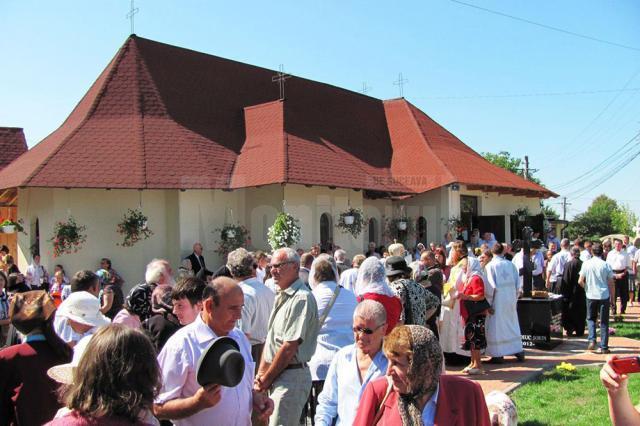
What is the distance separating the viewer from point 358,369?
371 cm

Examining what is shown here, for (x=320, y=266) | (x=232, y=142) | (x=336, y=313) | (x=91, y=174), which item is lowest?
(x=336, y=313)

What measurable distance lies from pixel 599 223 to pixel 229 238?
243 feet

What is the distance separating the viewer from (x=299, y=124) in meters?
21.6

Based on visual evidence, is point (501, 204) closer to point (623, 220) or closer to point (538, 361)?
point (538, 361)

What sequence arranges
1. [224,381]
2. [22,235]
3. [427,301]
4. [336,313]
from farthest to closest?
[22,235]
[427,301]
[336,313]
[224,381]

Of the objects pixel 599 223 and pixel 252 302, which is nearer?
pixel 252 302

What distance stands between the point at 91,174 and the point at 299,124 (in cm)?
814

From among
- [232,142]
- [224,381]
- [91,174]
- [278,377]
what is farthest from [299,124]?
[224,381]

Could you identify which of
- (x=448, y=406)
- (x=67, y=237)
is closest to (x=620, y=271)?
(x=448, y=406)

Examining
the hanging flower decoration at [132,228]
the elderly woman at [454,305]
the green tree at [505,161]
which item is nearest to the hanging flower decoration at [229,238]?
the hanging flower decoration at [132,228]

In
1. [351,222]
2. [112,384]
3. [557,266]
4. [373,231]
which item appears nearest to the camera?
[112,384]

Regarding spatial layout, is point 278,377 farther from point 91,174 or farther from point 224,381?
point 91,174

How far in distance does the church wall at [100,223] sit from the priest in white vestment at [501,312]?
1086 centimetres

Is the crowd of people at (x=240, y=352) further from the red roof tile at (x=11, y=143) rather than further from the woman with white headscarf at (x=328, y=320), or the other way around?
the red roof tile at (x=11, y=143)
